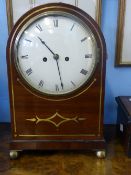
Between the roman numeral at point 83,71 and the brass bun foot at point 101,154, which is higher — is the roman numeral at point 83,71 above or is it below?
above

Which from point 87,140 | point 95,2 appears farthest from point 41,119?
point 95,2

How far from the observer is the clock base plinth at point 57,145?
0.93m

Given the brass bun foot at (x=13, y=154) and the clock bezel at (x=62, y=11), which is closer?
the clock bezel at (x=62, y=11)

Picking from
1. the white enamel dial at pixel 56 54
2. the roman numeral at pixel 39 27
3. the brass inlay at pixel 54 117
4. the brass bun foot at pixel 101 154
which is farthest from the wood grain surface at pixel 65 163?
the roman numeral at pixel 39 27

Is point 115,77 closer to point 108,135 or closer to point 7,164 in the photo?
point 108,135

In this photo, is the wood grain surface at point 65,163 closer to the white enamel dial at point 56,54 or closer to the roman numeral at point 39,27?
the white enamel dial at point 56,54

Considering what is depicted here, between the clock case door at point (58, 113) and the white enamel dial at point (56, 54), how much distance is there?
0.02m

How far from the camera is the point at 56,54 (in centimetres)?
86

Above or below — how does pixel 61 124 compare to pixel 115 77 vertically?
below

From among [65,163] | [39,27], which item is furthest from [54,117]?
[39,27]

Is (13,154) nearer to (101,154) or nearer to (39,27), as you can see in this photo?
(101,154)

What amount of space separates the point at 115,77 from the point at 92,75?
330 mm

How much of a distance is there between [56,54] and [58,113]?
0.20 m

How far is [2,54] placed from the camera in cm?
115
